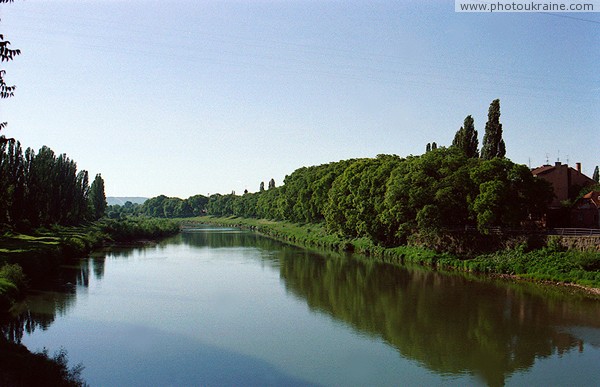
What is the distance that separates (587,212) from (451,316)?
2464 centimetres

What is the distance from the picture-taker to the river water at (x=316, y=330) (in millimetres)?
19625

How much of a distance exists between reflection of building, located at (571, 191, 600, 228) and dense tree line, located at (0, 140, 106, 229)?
51.1 m

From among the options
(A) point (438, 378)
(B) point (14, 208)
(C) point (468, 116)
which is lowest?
(A) point (438, 378)

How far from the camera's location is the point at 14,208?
167ft

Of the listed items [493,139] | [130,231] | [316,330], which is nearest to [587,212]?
[493,139]

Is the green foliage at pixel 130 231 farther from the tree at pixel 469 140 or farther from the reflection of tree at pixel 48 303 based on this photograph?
the tree at pixel 469 140

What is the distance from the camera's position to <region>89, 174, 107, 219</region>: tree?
375 ft

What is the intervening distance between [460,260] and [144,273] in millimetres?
28853

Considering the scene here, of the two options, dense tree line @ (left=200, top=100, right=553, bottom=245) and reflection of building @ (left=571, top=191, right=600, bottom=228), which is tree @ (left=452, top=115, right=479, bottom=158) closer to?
dense tree line @ (left=200, top=100, right=553, bottom=245)

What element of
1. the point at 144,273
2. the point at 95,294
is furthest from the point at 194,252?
the point at 95,294

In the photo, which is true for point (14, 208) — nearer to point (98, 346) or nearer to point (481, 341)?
point (98, 346)

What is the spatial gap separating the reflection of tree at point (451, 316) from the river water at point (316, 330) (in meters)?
0.08

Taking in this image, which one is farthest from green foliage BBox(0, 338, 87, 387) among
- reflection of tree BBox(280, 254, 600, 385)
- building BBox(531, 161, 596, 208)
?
Answer: building BBox(531, 161, 596, 208)

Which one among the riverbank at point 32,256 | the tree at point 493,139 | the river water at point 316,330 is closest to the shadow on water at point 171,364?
the river water at point 316,330
